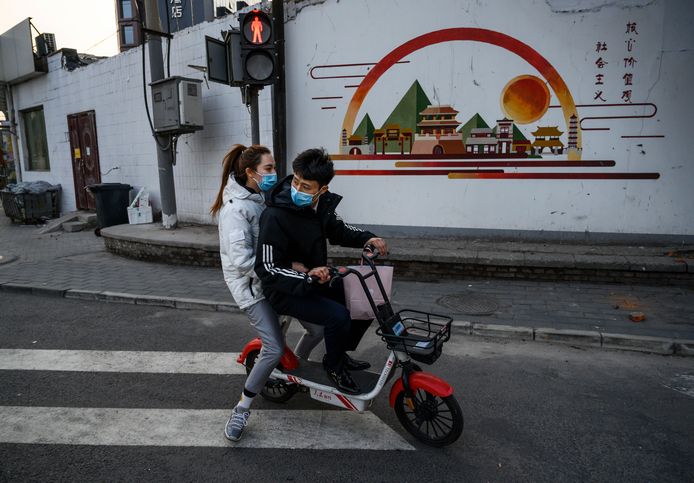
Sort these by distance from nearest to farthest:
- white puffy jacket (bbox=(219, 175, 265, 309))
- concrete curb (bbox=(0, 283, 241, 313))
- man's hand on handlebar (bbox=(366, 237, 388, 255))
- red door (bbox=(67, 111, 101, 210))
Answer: white puffy jacket (bbox=(219, 175, 265, 309)), man's hand on handlebar (bbox=(366, 237, 388, 255)), concrete curb (bbox=(0, 283, 241, 313)), red door (bbox=(67, 111, 101, 210))

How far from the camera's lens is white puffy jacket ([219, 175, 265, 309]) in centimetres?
322

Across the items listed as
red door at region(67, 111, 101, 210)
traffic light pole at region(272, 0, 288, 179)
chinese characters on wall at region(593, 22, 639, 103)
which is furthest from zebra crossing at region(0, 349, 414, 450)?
red door at region(67, 111, 101, 210)

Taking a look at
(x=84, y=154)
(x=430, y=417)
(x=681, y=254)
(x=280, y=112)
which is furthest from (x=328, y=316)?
(x=84, y=154)

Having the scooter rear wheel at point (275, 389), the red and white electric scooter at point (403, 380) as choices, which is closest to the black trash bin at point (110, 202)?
the scooter rear wheel at point (275, 389)

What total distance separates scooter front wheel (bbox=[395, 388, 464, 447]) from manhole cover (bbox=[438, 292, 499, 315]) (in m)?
2.53

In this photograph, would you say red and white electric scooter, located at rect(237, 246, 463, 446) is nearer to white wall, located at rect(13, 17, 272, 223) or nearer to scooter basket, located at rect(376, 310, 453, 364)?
scooter basket, located at rect(376, 310, 453, 364)

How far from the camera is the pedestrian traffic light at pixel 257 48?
6.52 metres

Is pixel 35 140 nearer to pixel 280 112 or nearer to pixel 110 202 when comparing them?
pixel 110 202

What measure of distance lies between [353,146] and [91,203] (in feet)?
30.4

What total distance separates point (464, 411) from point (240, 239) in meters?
2.19

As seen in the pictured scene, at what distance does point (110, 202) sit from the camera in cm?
1120

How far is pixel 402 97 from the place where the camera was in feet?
26.2

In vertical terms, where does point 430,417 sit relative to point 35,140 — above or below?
below

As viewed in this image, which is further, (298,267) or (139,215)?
(139,215)
